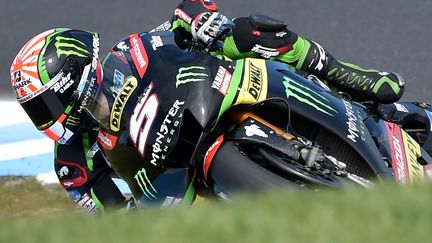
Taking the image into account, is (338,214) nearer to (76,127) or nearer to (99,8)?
(76,127)

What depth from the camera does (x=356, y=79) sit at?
6.18m

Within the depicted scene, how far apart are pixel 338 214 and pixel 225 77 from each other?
1.72 m

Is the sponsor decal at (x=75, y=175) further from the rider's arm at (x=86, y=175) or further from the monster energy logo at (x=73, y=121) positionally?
the monster energy logo at (x=73, y=121)

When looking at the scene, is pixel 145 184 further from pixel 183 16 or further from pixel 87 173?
pixel 183 16

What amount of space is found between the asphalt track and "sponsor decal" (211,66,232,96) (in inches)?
139

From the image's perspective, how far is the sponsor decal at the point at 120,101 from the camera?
5.37m

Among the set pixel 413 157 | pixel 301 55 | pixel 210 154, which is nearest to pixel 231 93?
pixel 210 154

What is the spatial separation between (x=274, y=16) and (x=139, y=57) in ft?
11.9

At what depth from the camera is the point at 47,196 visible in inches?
336

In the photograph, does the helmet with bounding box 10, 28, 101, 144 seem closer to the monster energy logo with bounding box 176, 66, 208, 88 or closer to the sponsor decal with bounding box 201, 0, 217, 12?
the monster energy logo with bounding box 176, 66, 208, 88

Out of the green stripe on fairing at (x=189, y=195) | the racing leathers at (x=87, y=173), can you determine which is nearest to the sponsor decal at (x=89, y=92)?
the green stripe on fairing at (x=189, y=195)

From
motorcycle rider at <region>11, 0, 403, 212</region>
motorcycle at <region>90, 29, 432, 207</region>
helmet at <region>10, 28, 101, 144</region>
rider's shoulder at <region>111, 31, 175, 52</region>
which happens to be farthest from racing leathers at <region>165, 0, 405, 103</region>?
helmet at <region>10, 28, 101, 144</region>

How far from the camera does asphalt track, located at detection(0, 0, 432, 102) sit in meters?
8.64

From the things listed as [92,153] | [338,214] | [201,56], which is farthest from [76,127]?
[338,214]
